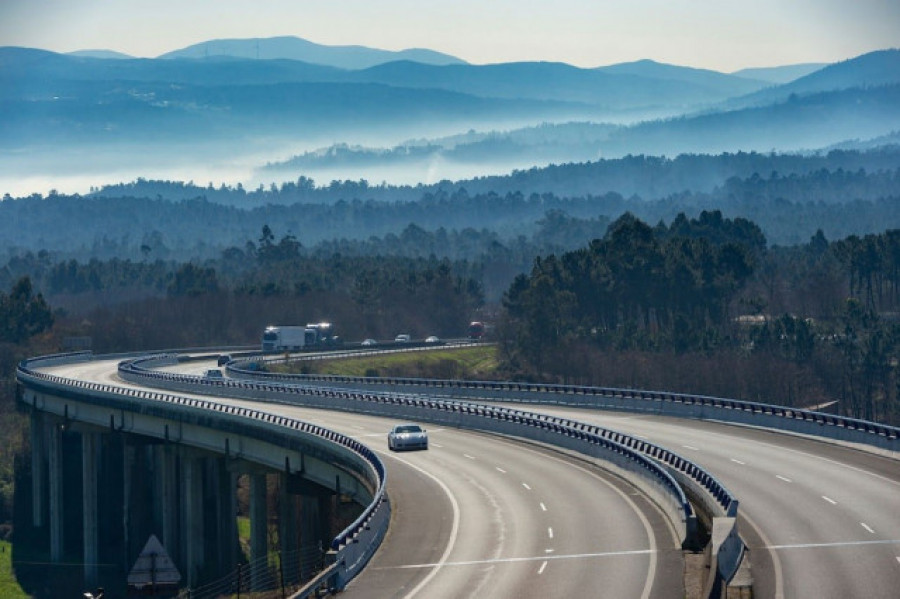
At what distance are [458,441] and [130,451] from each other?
39842 mm

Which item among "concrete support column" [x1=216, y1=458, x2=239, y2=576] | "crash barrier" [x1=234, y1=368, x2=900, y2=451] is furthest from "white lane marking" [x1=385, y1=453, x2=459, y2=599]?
"concrete support column" [x1=216, y1=458, x2=239, y2=576]

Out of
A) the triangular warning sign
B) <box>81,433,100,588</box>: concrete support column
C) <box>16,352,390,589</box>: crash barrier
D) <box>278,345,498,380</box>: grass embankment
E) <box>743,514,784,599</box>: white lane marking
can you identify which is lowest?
<box>81,433,100,588</box>: concrete support column

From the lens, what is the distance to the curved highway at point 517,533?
138 ft

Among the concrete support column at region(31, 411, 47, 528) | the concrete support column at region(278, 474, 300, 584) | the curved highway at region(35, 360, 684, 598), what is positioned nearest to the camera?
the curved highway at region(35, 360, 684, 598)

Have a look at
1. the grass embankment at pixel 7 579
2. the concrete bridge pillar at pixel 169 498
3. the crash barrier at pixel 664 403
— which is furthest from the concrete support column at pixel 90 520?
the crash barrier at pixel 664 403

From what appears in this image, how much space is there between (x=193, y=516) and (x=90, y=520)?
714 inches

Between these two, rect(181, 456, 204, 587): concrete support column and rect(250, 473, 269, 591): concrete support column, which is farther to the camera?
rect(181, 456, 204, 587): concrete support column

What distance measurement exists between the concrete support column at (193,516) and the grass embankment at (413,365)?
60356 mm

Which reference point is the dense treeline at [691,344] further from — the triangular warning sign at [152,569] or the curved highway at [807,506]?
the triangular warning sign at [152,569]

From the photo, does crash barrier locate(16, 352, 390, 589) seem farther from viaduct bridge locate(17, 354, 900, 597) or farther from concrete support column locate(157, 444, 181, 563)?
concrete support column locate(157, 444, 181, 563)

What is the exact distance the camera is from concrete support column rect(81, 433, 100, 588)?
362 feet

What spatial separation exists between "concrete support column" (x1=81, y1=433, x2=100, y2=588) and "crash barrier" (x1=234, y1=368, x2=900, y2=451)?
21.3 metres

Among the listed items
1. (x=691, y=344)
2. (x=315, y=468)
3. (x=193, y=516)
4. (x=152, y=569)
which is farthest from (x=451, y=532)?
(x=691, y=344)

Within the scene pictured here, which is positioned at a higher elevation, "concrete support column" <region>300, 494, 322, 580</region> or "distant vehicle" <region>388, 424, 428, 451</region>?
"distant vehicle" <region>388, 424, 428, 451</region>
